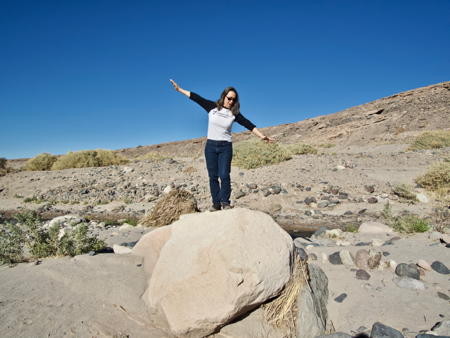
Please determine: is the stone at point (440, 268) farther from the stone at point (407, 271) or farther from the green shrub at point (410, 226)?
the green shrub at point (410, 226)

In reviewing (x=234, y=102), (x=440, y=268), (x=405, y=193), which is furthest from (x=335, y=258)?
(x=405, y=193)

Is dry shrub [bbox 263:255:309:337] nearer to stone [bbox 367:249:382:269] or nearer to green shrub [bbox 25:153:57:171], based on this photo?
stone [bbox 367:249:382:269]

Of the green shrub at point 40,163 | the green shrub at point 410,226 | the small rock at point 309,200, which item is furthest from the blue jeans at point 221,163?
the green shrub at point 40,163

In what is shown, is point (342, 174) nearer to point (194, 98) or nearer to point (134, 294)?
point (194, 98)

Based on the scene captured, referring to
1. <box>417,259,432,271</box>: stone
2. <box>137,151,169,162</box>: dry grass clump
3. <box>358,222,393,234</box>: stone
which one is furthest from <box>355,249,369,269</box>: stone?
<box>137,151,169,162</box>: dry grass clump

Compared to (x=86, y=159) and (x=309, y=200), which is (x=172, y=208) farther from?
(x=86, y=159)

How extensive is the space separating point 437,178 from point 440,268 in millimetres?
6086

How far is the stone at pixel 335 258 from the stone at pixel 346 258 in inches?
1.4

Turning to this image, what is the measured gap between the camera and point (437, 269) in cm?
338

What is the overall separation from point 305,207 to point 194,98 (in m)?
4.89

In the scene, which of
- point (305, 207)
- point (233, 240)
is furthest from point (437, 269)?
point (305, 207)

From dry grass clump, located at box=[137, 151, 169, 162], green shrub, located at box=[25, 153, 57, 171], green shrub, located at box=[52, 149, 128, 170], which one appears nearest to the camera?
dry grass clump, located at box=[137, 151, 169, 162]

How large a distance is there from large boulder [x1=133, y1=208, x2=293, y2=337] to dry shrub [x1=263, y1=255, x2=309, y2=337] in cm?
10

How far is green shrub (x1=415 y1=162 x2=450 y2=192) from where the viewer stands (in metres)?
8.14
